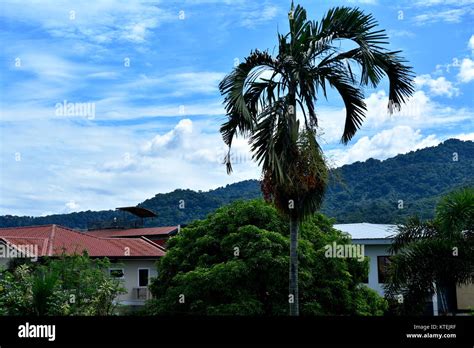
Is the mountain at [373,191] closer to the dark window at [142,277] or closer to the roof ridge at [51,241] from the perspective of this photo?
the dark window at [142,277]

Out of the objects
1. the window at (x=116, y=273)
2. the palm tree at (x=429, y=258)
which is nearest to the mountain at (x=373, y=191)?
the window at (x=116, y=273)

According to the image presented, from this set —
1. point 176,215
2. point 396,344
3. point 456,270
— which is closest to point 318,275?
point 456,270

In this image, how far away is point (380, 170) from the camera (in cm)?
3391

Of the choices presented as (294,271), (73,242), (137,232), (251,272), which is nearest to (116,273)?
(73,242)

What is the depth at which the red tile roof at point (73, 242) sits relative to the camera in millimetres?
20312

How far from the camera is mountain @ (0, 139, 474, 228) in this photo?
2817cm

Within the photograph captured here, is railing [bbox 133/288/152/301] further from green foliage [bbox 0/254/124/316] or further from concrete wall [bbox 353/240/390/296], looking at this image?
concrete wall [bbox 353/240/390/296]

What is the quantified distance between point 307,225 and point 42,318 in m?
9.24

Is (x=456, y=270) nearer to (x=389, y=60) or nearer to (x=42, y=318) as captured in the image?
(x=389, y=60)

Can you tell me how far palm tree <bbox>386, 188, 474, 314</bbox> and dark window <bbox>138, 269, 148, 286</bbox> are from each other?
47.3 feet

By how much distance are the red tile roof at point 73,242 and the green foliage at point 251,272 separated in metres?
7.43

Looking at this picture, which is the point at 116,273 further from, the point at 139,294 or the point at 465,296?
the point at 465,296

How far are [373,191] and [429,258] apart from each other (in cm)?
2199

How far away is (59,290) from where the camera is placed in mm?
9492
